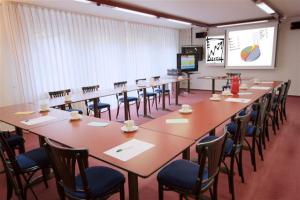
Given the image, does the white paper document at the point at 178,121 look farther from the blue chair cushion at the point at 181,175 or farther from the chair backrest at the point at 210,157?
the chair backrest at the point at 210,157

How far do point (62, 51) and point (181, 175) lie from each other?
4.46m

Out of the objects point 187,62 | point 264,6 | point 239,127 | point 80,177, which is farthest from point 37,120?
point 187,62

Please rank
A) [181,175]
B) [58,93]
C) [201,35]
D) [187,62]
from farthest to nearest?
[187,62] < [201,35] < [58,93] < [181,175]

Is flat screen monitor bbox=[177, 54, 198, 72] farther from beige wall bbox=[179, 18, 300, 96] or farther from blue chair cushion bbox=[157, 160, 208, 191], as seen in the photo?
blue chair cushion bbox=[157, 160, 208, 191]

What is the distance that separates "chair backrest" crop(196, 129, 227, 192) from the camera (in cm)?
143

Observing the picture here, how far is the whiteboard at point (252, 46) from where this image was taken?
7.04m

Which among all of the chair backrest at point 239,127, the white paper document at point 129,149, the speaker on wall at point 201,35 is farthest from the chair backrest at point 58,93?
the speaker on wall at point 201,35

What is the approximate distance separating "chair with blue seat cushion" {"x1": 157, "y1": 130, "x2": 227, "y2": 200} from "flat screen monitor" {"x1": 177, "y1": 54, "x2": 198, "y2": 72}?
697 centimetres

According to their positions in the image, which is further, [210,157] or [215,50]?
[215,50]

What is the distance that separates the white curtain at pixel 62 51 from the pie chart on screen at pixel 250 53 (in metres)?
3.55

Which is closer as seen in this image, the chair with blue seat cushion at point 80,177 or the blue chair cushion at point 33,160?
the chair with blue seat cushion at point 80,177

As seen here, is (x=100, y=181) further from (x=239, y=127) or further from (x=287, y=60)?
(x=287, y=60)

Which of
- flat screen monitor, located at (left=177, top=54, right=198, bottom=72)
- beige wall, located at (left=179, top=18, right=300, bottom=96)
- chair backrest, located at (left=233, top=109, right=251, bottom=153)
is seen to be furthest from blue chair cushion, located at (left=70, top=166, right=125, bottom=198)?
beige wall, located at (left=179, top=18, right=300, bottom=96)

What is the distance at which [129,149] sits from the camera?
1.64 m
